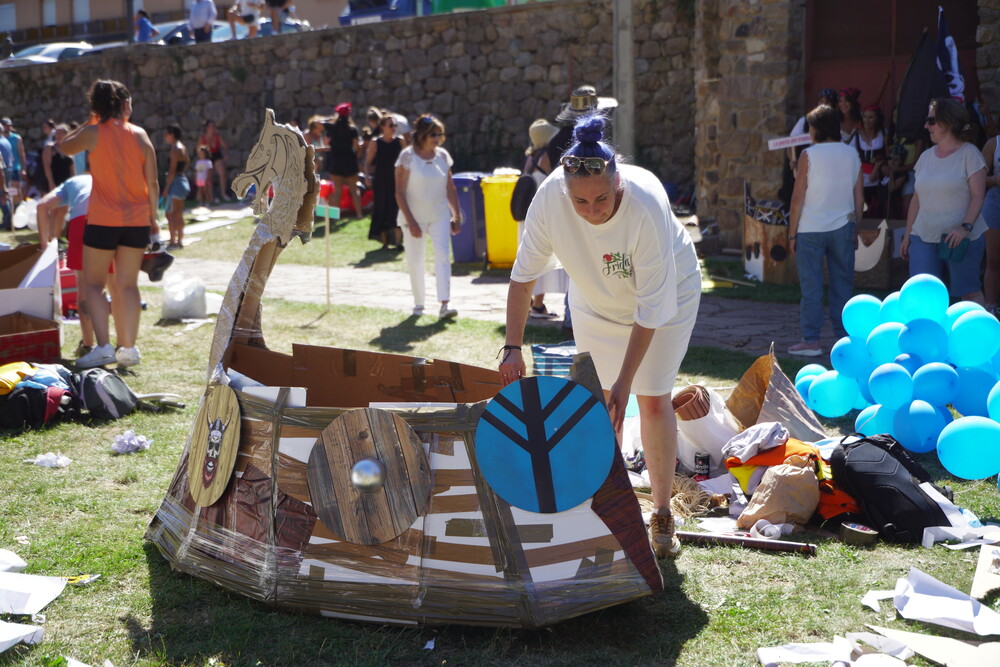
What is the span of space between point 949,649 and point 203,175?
18.5 m

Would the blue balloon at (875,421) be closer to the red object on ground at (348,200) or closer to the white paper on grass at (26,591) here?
the white paper on grass at (26,591)

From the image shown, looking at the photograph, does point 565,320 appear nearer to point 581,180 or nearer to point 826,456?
point 826,456

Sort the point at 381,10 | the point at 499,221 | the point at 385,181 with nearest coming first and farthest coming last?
the point at 499,221
the point at 385,181
the point at 381,10

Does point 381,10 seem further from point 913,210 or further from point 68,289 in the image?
point 913,210

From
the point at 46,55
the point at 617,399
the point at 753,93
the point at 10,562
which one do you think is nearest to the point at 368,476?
the point at 617,399

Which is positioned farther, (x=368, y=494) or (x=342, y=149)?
(x=342, y=149)

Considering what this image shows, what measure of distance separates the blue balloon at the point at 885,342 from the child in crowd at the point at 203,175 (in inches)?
657

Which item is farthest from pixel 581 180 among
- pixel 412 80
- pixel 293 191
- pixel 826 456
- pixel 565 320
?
pixel 412 80

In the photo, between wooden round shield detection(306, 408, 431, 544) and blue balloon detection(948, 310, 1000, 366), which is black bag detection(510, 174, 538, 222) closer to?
blue balloon detection(948, 310, 1000, 366)

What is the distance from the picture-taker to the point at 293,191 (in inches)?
157

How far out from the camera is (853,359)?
541cm

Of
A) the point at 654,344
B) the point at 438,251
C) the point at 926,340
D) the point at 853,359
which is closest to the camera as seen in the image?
the point at 654,344

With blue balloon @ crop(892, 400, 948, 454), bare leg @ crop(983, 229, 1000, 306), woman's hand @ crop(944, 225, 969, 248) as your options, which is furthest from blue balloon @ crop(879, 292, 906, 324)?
bare leg @ crop(983, 229, 1000, 306)

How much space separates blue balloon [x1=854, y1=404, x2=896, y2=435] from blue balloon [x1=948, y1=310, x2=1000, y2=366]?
0.46m
